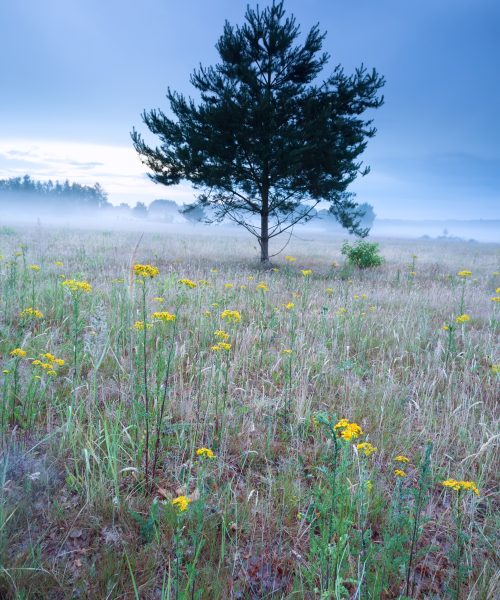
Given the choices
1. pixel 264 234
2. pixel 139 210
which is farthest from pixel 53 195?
pixel 264 234

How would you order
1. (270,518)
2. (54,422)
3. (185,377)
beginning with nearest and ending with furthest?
(270,518), (54,422), (185,377)

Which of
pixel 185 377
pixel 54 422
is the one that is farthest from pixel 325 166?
pixel 54 422

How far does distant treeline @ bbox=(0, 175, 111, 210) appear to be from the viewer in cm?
13062

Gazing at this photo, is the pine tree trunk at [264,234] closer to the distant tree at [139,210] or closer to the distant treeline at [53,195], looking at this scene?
the distant treeline at [53,195]

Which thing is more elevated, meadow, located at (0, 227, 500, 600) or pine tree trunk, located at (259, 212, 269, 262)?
pine tree trunk, located at (259, 212, 269, 262)

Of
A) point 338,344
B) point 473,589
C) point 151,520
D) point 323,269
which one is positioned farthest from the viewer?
point 323,269

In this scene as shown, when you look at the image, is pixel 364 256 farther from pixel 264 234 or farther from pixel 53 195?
pixel 53 195

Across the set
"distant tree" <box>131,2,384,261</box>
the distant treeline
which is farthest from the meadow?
the distant treeline

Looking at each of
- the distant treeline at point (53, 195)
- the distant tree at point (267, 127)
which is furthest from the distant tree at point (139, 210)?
the distant tree at point (267, 127)

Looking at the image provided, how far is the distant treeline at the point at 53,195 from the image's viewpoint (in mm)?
130625

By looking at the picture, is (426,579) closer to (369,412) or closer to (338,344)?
(369,412)

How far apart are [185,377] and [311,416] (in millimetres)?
1330

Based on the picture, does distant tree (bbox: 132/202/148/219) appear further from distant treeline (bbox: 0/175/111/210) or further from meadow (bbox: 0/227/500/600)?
meadow (bbox: 0/227/500/600)

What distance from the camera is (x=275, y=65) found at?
518 inches
